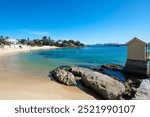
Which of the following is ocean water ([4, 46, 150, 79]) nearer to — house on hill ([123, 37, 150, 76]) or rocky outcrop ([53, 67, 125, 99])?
rocky outcrop ([53, 67, 125, 99])

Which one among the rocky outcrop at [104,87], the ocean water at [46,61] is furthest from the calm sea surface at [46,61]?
the rocky outcrop at [104,87]

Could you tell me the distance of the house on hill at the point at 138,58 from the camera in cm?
1802

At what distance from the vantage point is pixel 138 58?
18.5 metres

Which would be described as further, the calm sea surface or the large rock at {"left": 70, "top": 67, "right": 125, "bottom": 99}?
the calm sea surface

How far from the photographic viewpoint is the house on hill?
18016 mm

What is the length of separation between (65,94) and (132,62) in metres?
11.9

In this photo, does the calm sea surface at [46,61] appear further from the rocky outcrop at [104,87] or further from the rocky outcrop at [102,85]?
the rocky outcrop at [104,87]

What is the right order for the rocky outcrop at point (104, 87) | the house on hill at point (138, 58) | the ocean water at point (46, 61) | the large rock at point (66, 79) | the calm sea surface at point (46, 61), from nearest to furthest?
1. the rocky outcrop at point (104, 87)
2. the large rock at point (66, 79)
3. the house on hill at point (138, 58)
4. the ocean water at point (46, 61)
5. the calm sea surface at point (46, 61)

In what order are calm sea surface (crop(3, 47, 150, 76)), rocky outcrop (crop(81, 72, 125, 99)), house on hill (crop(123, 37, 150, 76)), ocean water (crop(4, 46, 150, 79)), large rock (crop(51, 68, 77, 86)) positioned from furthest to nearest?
calm sea surface (crop(3, 47, 150, 76)) → ocean water (crop(4, 46, 150, 79)) → house on hill (crop(123, 37, 150, 76)) → large rock (crop(51, 68, 77, 86)) → rocky outcrop (crop(81, 72, 125, 99))

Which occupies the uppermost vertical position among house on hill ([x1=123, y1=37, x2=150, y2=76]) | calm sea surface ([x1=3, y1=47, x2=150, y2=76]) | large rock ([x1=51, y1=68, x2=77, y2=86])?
house on hill ([x1=123, y1=37, x2=150, y2=76])

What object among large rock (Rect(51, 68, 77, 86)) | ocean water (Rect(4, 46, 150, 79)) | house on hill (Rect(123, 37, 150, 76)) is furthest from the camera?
ocean water (Rect(4, 46, 150, 79))

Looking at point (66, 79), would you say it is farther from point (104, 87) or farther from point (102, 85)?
point (104, 87)

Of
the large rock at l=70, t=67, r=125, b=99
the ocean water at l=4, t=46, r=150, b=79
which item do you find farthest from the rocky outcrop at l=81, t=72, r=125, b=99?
the ocean water at l=4, t=46, r=150, b=79

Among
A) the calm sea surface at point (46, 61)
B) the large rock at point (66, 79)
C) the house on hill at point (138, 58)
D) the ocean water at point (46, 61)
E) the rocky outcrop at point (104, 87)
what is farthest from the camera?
the calm sea surface at point (46, 61)
